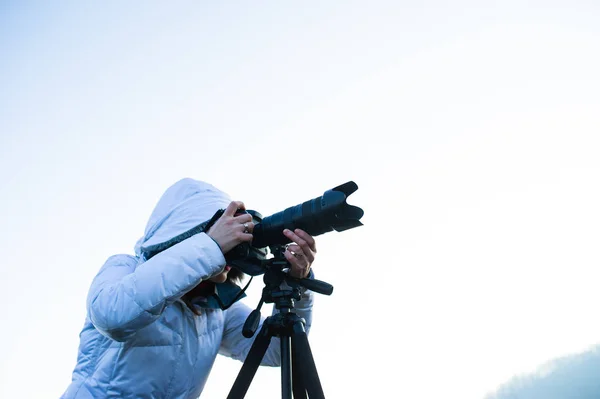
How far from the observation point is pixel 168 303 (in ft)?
5.34

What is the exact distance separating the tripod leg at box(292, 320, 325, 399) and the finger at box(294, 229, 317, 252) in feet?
1.08

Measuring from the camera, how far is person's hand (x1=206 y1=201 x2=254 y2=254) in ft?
5.70

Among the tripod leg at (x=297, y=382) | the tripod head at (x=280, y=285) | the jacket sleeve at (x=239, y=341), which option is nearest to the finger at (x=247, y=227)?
the tripod head at (x=280, y=285)

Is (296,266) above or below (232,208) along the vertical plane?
below

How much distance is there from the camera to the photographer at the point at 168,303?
1.59 metres

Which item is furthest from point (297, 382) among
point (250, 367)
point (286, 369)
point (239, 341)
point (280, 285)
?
point (239, 341)

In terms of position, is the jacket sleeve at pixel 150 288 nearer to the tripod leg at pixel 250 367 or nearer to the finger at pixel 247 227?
the finger at pixel 247 227

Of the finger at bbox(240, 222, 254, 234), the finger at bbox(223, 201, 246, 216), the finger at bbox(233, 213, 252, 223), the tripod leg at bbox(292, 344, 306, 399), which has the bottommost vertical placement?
the tripod leg at bbox(292, 344, 306, 399)

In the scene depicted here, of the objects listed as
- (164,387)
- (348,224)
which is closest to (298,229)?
(348,224)

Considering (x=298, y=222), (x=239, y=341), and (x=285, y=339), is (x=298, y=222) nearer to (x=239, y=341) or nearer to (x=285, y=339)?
(x=285, y=339)

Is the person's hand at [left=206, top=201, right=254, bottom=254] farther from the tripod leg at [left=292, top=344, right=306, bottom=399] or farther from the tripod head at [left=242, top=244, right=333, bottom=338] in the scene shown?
the tripod leg at [left=292, top=344, right=306, bottom=399]

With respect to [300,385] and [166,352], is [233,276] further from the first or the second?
[300,385]

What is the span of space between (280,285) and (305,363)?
37cm

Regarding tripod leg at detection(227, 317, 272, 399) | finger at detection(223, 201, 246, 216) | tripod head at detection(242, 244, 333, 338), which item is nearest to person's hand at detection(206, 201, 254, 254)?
finger at detection(223, 201, 246, 216)
